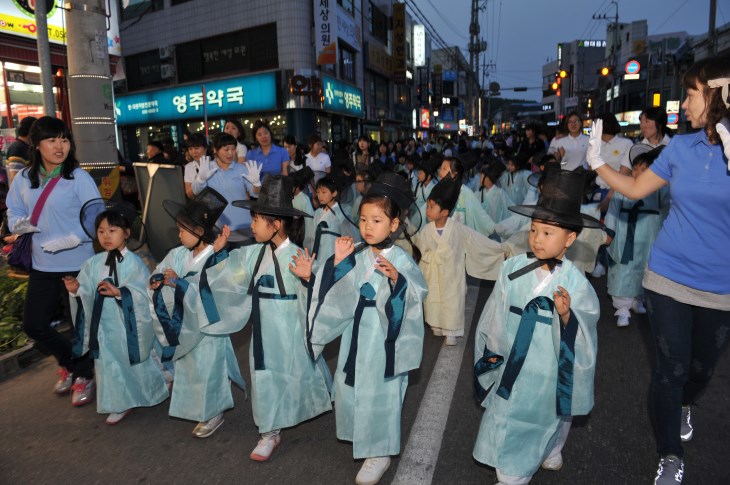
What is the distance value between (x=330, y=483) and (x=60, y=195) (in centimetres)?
282

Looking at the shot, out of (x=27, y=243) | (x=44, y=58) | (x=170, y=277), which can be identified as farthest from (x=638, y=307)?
(x=44, y=58)

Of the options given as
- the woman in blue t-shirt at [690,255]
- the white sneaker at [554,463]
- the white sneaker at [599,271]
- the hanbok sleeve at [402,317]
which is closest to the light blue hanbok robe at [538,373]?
the white sneaker at [554,463]

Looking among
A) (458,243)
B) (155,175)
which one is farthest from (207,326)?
(155,175)

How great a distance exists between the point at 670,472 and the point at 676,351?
685mm

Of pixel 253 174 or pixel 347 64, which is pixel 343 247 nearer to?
pixel 253 174

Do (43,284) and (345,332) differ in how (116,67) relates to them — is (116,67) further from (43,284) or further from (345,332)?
(345,332)

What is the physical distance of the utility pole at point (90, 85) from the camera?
534 centimetres

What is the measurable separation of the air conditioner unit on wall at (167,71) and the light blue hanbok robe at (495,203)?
58.6ft

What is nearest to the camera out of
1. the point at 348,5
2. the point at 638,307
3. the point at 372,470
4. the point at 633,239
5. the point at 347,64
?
the point at 372,470

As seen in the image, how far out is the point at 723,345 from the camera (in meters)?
2.66

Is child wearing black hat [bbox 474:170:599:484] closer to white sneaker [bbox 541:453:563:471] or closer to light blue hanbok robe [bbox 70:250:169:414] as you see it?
white sneaker [bbox 541:453:563:471]

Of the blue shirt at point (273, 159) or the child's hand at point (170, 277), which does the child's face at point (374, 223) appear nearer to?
the child's hand at point (170, 277)

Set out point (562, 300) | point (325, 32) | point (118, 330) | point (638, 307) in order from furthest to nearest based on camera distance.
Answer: point (325, 32) → point (638, 307) → point (118, 330) → point (562, 300)

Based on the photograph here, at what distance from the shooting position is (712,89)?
246cm
